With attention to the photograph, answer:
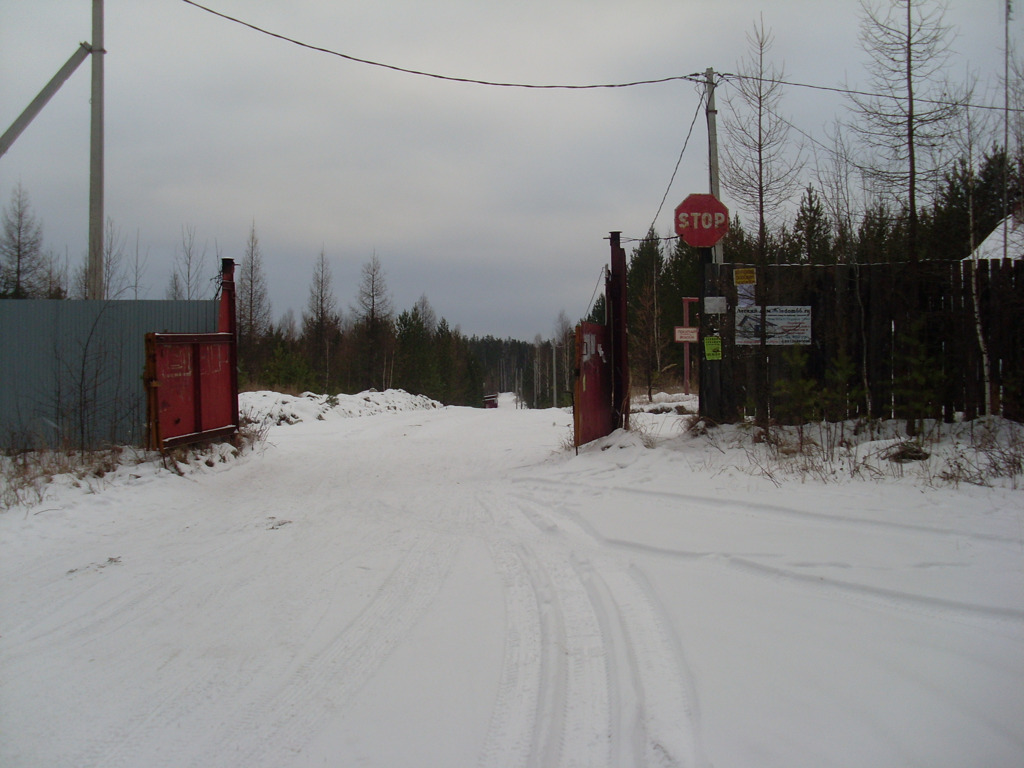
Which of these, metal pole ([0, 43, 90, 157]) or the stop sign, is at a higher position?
metal pole ([0, 43, 90, 157])

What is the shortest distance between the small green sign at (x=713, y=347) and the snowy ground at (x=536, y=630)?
8.43 ft

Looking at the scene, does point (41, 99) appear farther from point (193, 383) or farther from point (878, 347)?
point (878, 347)

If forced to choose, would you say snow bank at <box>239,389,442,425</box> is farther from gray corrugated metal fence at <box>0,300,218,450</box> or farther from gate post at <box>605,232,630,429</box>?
gate post at <box>605,232,630,429</box>

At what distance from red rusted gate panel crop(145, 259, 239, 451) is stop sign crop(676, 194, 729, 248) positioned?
7877 millimetres

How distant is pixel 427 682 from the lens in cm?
348

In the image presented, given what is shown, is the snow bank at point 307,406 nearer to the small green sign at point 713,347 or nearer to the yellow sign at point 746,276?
Result: the small green sign at point 713,347

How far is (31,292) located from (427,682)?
3698cm

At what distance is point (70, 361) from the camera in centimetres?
1101

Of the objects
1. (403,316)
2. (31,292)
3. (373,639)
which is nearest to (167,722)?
(373,639)

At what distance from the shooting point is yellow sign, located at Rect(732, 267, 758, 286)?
9445 millimetres

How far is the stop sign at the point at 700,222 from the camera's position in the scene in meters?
10.1

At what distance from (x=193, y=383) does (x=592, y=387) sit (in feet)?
21.2

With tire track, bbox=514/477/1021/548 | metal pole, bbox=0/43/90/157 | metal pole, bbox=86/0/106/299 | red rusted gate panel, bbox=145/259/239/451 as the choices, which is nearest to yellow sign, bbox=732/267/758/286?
tire track, bbox=514/477/1021/548

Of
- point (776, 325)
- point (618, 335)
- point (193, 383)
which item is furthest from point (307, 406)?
point (776, 325)
